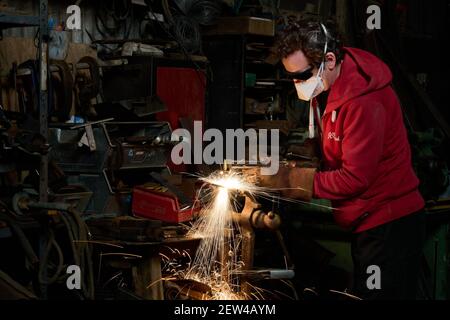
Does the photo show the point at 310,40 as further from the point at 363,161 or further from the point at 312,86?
the point at 363,161

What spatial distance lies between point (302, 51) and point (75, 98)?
6.99ft

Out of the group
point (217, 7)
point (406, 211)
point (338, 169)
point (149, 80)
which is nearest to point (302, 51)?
point (338, 169)

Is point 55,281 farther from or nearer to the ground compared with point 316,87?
nearer to the ground

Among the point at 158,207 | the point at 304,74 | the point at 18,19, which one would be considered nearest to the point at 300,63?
the point at 304,74

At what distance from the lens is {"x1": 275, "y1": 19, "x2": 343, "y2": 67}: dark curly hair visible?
134 inches

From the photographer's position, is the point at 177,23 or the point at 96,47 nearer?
the point at 96,47

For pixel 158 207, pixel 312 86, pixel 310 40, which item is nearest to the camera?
pixel 310 40

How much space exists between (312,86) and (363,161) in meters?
0.51

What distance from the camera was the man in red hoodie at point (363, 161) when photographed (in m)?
3.28

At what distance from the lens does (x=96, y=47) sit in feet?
17.9

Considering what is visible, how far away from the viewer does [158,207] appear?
13.7ft

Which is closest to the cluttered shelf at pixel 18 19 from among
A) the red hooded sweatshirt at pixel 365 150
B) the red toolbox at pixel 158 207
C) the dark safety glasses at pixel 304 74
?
the red toolbox at pixel 158 207

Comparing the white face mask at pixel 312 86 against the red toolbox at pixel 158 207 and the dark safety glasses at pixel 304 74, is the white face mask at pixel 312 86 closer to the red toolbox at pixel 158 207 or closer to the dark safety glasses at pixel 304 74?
the dark safety glasses at pixel 304 74
